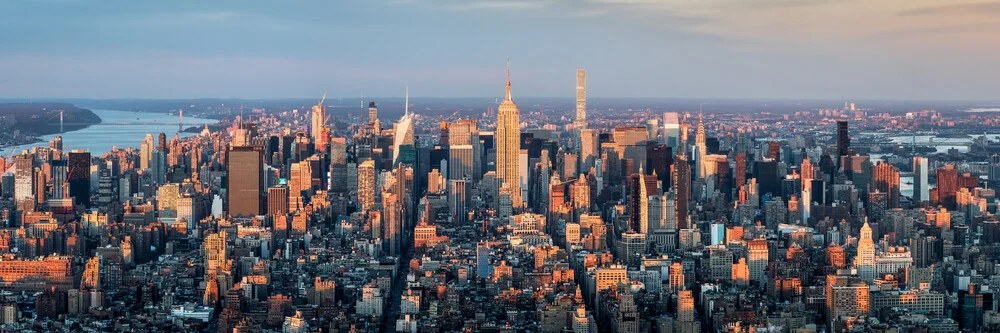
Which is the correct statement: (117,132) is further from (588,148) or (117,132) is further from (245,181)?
(245,181)

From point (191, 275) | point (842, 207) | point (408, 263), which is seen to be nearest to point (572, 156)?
point (842, 207)

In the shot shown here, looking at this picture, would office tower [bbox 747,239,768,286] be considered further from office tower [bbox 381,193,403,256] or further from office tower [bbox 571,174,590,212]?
office tower [bbox 571,174,590,212]

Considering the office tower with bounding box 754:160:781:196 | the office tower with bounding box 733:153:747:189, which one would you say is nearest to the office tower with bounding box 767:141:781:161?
the office tower with bounding box 733:153:747:189

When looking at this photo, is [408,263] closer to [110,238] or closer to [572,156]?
[110,238]

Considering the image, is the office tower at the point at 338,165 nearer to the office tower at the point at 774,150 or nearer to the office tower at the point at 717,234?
the office tower at the point at 774,150

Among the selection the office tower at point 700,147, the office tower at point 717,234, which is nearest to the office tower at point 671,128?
the office tower at point 700,147

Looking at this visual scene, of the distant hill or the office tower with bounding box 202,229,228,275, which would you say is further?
the distant hill

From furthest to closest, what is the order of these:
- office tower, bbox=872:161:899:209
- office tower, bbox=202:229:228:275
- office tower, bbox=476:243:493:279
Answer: office tower, bbox=872:161:899:209
office tower, bbox=202:229:228:275
office tower, bbox=476:243:493:279

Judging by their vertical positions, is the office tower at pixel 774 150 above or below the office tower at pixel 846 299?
above
